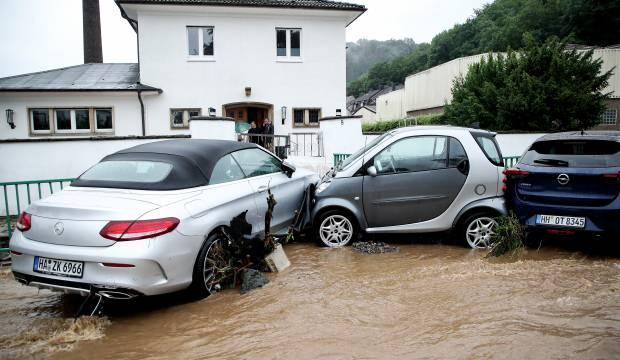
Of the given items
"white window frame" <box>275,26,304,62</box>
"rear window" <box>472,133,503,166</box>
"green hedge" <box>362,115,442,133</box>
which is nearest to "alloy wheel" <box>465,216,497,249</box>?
"rear window" <box>472,133,503,166</box>

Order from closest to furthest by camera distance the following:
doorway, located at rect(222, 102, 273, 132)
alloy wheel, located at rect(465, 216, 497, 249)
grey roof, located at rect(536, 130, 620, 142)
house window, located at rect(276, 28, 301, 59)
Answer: grey roof, located at rect(536, 130, 620, 142) → alloy wheel, located at rect(465, 216, 497, 249) → doorway, located at rect(222, 102, 273, 132) → house window, located at rect(276, 28, 301, 59)

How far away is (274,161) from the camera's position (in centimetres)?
676

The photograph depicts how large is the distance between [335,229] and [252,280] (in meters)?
2.01

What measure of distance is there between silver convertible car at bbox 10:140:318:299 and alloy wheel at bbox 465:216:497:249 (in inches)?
130

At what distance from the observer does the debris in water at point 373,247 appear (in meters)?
A: 6.42

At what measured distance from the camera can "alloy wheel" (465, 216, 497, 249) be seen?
6398 millimetres

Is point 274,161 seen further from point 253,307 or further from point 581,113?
point 581,113

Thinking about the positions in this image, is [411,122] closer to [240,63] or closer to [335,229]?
[240,63]

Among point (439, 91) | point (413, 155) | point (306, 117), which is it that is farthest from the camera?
point (439, 91)

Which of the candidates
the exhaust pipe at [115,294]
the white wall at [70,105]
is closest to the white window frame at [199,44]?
the white wall at [70,105]

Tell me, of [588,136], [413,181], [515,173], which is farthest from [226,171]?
[588,136]

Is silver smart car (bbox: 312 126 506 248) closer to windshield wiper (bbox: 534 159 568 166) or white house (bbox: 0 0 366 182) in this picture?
windshield wiper (bbox: 534 159 568 166)

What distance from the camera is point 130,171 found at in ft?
16.0

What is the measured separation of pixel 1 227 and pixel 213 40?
1184 cm
